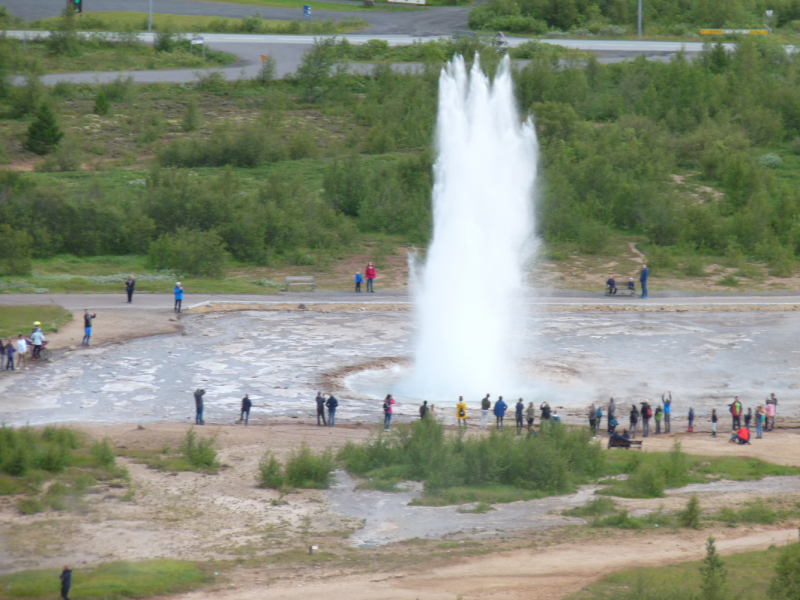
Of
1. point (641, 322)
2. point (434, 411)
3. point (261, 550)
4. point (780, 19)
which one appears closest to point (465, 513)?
point (261, 550)

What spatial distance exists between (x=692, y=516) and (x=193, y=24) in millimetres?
74181

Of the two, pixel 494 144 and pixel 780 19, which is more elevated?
pixel 780 19

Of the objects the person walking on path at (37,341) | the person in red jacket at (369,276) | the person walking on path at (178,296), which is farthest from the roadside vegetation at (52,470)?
the person in red jacket at (369,276)

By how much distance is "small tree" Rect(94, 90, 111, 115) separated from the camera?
229 ft

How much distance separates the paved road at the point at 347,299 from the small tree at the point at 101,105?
3160 centimetres

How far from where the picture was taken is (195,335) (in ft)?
123

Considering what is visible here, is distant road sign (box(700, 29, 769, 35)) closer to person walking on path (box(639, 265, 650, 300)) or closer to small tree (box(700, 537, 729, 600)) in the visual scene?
person walking on path (box(639, 265, 650, 300))

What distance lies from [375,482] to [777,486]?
10777 mm

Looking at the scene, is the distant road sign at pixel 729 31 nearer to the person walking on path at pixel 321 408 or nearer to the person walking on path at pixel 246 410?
the person walking on path at pixel 321 408

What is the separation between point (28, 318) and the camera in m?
36.9

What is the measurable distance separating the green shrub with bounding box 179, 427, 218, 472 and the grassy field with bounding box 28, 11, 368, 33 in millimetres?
63894

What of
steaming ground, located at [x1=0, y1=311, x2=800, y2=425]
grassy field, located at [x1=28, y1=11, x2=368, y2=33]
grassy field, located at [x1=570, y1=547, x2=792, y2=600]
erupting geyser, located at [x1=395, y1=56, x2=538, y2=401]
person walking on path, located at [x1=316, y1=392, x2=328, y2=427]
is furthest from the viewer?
grassy field, located at [x1=28, y1=11, x2=368, y2=33]

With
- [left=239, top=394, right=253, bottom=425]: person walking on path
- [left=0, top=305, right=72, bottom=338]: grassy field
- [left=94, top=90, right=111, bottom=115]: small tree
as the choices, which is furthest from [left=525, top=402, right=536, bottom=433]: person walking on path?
[left=94, top=90, right=111, bottom=115]: small tree

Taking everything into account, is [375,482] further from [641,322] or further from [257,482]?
[641,322]
